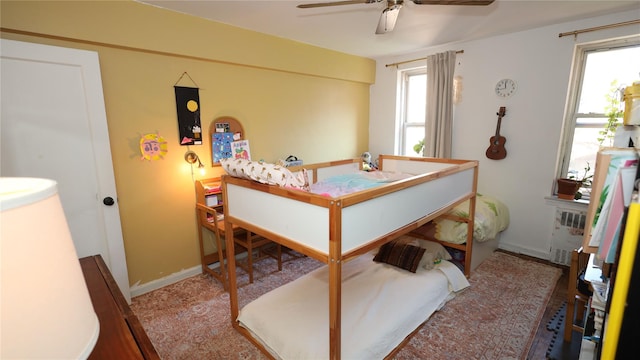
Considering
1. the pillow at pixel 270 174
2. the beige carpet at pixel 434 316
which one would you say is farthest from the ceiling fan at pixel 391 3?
the beige carpet at pixel 434 316

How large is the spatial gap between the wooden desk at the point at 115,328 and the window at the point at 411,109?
384 cm

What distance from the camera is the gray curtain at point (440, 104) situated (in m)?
3.52

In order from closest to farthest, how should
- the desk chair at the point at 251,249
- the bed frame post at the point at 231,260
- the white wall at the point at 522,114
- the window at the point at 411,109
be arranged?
the bed frame post at the point at 231,260
the desk chair at the point at 251,249
the white wall at the point at 522,114
the window at the point at 411,109

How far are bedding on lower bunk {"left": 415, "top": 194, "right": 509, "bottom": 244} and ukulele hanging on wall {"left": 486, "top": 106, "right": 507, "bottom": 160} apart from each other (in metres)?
0.57

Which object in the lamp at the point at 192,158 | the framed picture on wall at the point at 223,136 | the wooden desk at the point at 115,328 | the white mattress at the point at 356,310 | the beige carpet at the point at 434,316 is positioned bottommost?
the beige carpet at the point at 434,316

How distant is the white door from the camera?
6.18ft

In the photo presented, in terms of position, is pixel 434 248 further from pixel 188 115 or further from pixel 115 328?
pixel 188 115

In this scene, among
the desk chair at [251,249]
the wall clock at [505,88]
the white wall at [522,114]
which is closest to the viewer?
the desk chair at [251,249]

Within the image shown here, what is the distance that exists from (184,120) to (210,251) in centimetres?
135

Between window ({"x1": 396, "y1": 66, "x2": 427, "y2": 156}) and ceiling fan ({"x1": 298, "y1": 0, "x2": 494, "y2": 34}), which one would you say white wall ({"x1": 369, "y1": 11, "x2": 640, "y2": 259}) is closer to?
window ({"x1": 396, "y1": 66, "x2": 427, "y2": 156})

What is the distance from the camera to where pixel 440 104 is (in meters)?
3.62

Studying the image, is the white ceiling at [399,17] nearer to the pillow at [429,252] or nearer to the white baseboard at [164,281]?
the pillow at [429,252]

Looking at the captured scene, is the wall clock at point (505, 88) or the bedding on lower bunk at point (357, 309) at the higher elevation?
the wall clock at point (505, 88)

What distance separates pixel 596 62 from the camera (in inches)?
113
